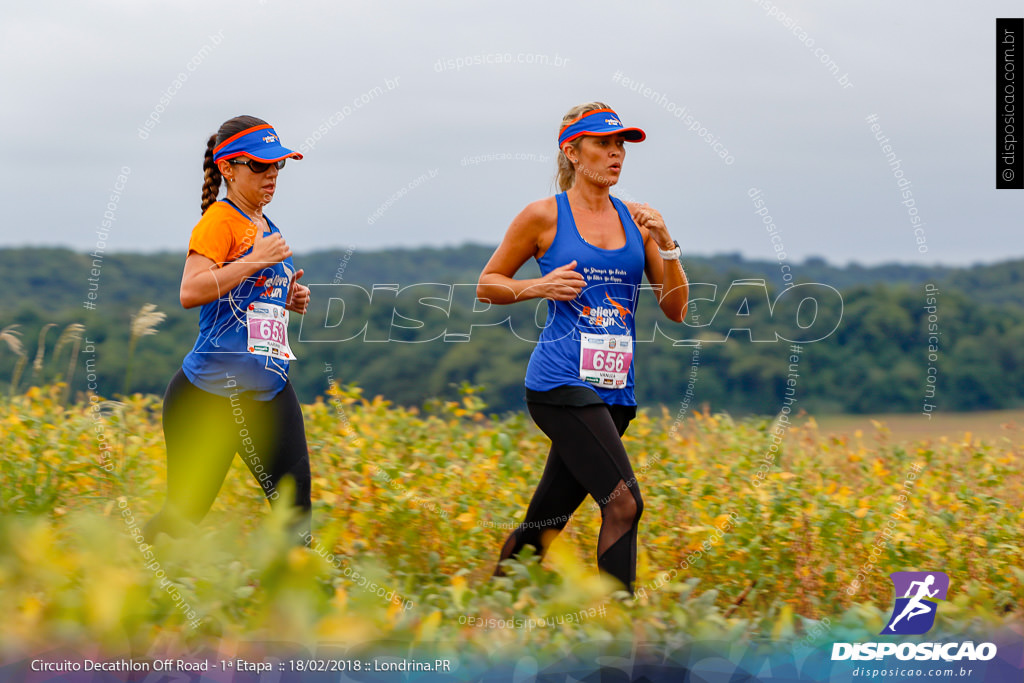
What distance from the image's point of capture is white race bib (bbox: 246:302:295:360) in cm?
405

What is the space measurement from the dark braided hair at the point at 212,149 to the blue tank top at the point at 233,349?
0.45m

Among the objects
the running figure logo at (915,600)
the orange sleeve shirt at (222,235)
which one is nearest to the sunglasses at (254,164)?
the orange sleeve shirt at (222,235)

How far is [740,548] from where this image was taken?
4.85m

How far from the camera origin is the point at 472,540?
498 centimetres

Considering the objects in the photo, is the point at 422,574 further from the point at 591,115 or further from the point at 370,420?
the point at 370,420

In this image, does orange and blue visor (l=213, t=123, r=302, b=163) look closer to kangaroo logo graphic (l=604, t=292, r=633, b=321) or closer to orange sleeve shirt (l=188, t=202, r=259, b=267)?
orange sleeve shirt (l=188, t=202, r=259, b=267)

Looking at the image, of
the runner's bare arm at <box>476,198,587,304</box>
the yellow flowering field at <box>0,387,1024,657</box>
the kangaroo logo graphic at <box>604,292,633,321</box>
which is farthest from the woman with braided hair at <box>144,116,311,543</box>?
the kangaroo logo graphic at <box>604,292,633,321</box>

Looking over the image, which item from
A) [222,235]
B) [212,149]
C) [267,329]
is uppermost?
[212,149]

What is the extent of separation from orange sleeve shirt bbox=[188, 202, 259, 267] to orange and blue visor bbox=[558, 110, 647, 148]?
1.32 metres

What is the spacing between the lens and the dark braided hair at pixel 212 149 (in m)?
4.14

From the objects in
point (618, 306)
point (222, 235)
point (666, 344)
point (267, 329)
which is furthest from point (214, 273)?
point (666, 344)

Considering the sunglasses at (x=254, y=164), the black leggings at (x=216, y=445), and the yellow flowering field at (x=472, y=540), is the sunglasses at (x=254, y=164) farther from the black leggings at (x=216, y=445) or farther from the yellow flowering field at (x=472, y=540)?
the yellow flowering field at (x=472, y=540)

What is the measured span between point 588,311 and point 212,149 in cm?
164

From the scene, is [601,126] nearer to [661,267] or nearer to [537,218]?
[537,218]
